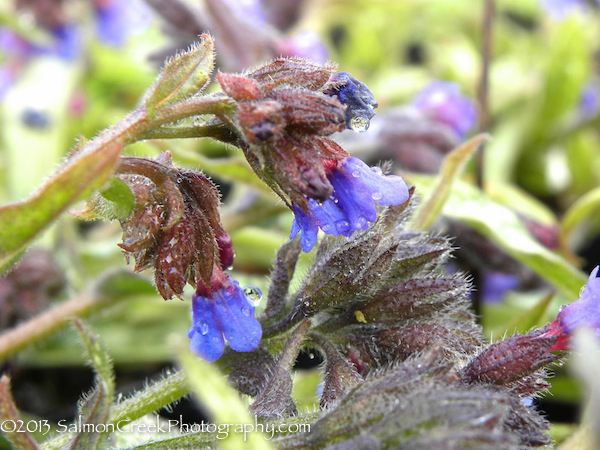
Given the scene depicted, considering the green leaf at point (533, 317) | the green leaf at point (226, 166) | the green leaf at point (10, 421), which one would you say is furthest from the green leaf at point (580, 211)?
the green leaf at point (10, 421)

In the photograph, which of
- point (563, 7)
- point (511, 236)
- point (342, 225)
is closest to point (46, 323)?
point (342, 225)

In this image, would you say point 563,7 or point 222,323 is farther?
point 563,7

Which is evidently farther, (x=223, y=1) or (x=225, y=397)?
(x=223, y=1)

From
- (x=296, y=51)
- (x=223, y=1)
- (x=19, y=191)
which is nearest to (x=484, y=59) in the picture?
(x=296, y=51)

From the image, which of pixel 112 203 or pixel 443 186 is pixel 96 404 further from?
pixel 443 186

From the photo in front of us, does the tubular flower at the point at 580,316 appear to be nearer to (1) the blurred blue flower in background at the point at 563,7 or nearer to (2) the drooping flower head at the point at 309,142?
(2) the drooping flower head at the point at 309,142

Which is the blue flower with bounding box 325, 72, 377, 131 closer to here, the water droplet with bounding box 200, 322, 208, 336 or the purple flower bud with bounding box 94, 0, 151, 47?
the water droplet with bounding box 200, 322, 208, 336

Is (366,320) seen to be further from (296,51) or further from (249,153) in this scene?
(296,51)
